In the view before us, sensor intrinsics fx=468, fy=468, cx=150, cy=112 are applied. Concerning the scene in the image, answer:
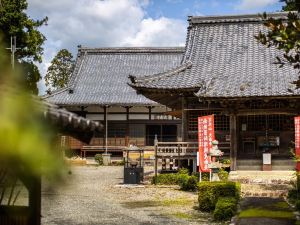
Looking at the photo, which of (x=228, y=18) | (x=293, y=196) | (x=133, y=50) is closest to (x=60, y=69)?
(x=133, y=50)

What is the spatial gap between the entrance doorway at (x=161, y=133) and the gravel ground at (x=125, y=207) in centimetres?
1835

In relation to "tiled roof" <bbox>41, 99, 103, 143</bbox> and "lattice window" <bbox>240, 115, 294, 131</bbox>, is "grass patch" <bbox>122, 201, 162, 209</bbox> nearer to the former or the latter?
"lattice window" <bbox>240, 115, 294, 131</bbox>

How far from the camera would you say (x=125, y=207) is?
1365 cm

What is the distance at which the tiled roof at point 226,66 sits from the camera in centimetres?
1988

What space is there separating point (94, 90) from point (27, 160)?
36.4 m

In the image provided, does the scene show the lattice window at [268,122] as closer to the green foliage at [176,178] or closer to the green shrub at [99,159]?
the green foliage at [176,178]

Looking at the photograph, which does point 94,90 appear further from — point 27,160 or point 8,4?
point 27,160

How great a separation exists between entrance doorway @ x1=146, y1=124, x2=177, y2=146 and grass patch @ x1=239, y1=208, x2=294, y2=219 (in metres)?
25.6

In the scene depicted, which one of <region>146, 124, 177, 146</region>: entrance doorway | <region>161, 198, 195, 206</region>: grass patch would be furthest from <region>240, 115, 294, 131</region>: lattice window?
<region>146, 124, 177, 146</region>: entrance doorway

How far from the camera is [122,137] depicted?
3616 centimetres

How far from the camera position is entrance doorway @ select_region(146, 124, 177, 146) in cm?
3694

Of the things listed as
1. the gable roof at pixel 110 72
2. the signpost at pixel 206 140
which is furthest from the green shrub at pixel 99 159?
the signpost at pixel 206 140

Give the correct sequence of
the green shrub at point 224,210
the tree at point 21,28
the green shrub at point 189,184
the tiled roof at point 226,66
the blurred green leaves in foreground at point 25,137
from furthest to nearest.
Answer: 1. the tree at point 21,28
2. the tiled roof at point 226,66
3. the green shrub at point 189,184
4. the green shrub at point 224,210
5. the blurred green leaves in foreground at point 25,137

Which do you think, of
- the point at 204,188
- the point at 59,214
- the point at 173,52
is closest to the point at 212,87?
the point at 204,188
